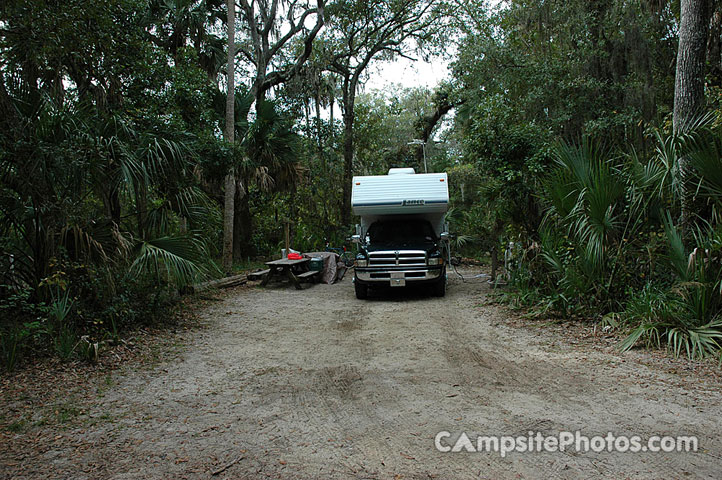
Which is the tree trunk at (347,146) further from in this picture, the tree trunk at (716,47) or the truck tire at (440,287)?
the tree trunk at (716,47)

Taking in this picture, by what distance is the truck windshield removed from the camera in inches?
485

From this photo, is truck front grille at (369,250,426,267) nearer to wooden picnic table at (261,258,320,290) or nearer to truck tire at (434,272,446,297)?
truck tire at (434,272,446,297)

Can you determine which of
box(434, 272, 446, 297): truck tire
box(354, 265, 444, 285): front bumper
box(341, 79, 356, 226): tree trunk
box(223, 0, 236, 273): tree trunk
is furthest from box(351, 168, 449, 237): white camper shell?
box(341, 79, 356, 226): tree trunk

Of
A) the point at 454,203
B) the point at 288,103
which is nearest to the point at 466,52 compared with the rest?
the point at 288,103

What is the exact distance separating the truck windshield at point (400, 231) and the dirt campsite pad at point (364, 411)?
4759mm

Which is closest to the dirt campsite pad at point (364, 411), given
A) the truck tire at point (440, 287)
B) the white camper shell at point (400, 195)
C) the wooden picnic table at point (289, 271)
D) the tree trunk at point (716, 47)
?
the truck tire at point (440, 287)

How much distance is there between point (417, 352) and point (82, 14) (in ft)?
21.7

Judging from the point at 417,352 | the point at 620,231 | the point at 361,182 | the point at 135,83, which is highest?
the point at 135,83

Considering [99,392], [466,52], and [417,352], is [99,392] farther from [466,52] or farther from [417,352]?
[466,52]

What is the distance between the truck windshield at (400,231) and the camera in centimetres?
1232

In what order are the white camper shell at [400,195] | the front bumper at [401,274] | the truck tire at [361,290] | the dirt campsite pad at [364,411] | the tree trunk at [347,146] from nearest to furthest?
the dirt campsite pad at [364,411], the front bumper at [401,274], the truck tire at [361,290], the white camper shell at [400,195], the tree trunk at [347,146]

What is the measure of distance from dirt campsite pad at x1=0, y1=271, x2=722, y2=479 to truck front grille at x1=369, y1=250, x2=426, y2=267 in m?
3.44

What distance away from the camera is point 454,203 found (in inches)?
1001

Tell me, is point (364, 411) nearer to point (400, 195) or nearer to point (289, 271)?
point (400, 195)
